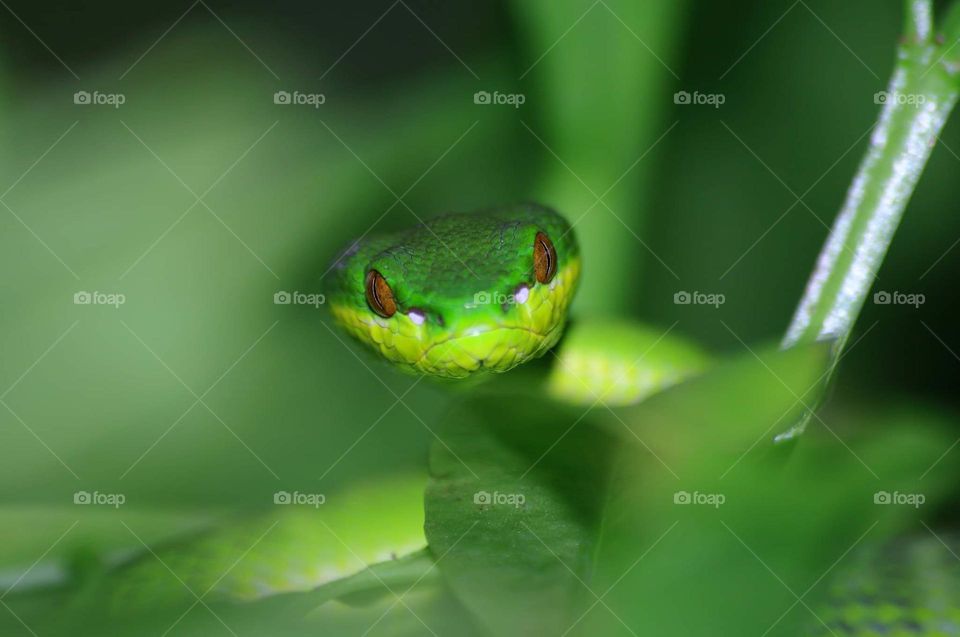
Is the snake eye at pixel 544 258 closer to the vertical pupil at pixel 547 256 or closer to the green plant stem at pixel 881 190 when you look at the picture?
the vertical pupil at pixel 547 256

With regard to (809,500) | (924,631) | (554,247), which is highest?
(554,247)

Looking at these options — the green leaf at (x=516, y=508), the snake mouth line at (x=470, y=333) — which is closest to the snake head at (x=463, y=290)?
the snake mouth line at (x=470, y=333)

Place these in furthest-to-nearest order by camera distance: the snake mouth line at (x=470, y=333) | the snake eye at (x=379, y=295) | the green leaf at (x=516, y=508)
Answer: the snake eye at (x=379, y=295), the snake mouth line at (x=470, y=333), the green leaf at (x=516, y=508)

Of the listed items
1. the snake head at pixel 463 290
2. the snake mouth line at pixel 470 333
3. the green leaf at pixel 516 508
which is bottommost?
the green leaf at pixel 516 508

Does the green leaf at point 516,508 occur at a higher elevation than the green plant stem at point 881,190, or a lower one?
lower

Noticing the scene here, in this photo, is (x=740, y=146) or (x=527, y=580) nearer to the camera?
(x=527, y=580)

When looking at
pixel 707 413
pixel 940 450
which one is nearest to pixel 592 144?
pixel 707 413

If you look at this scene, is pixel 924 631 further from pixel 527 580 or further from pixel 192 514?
pixel 192 514

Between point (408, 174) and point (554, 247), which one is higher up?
point (408, 174)

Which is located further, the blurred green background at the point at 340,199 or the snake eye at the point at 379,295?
the snake eye at the point at 379,295
